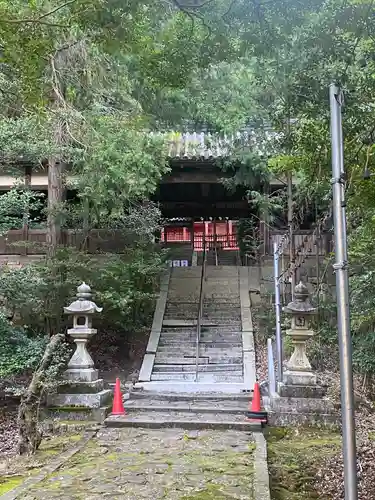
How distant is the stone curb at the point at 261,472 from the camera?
468 centimetres

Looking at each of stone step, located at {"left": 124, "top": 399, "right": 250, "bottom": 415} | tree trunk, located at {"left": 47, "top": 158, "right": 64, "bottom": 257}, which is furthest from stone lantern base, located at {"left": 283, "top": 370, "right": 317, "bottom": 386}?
tree trunk, located at {"left": 47, "top": 158, "right": 64, "bottom": 257}

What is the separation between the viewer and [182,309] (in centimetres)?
1429

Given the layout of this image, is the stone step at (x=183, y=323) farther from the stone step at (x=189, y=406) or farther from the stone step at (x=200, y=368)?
the stone step at (x=189, y=406)

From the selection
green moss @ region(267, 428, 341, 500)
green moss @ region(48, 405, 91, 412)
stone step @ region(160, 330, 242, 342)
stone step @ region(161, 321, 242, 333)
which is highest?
stone step @ region(161, 321, 242, 333)

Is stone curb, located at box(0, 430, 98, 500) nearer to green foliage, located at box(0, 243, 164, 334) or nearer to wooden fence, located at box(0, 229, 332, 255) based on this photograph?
green foliage, located at box(0, 243, 164, 334)

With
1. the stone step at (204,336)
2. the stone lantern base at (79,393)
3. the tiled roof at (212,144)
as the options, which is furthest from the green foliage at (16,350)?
the tiled roof at (212,144)

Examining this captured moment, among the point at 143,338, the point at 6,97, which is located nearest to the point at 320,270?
the point at 143,338

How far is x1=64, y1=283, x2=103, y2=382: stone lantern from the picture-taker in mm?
8680

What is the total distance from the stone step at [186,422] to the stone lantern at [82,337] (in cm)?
99

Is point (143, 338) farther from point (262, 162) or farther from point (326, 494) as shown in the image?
point (326, 494)

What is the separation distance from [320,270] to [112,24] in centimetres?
1047

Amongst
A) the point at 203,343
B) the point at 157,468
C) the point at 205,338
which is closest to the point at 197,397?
the point at 203,343

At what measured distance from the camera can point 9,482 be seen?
552 cm

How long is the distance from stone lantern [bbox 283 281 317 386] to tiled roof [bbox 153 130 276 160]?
228 inches
